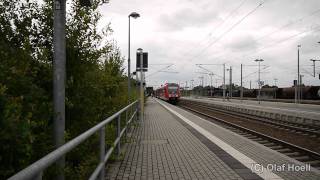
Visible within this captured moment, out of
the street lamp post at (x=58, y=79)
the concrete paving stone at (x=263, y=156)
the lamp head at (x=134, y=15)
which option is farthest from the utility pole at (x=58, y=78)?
the lamp head at (x=134, y=15)

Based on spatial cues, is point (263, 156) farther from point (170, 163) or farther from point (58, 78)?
point (58, 78)

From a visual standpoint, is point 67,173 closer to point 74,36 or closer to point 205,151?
point 74,36

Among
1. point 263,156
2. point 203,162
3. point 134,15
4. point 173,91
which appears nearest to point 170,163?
point 203,162

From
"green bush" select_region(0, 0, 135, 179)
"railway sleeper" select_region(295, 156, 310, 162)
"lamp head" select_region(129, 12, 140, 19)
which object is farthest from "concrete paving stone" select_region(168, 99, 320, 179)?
"lamp head" select_region(129, 12, 140, 19)

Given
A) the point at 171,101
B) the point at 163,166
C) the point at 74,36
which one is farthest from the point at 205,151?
the point at 171,101

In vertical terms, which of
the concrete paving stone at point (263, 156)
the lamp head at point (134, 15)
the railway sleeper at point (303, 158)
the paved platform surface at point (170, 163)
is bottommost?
the railway sleeper at point (303, 158)

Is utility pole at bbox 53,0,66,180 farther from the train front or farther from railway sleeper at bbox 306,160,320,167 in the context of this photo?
the train front

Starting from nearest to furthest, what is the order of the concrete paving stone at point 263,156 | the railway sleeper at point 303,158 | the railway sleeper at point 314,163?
the concrete paving stone at point 263,156 < the railway sleeper at point 314,163 < the railway sleeper at point 303,158

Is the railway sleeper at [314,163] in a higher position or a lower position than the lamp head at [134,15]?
lower

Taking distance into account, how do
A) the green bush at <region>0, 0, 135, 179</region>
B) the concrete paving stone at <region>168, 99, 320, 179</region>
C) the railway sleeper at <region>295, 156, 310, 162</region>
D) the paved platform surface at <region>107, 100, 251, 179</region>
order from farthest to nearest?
the railway sleeper at <region>295, 156, 310, 162</region>, the concrete paving stone at <region>168, 99, 320, 179</region>, the paved platform surface at <region>107, 100, 251, 179</region>, the green bush at <region>0, 0, 135, 179</region>

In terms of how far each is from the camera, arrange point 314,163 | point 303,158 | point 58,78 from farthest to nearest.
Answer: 1. point 303,158
2. point 314,163
3. point 58,78

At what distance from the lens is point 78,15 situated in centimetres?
714

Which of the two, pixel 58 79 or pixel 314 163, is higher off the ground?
pixel 58 79

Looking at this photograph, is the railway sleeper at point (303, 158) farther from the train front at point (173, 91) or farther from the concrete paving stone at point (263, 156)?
the train front at point (173, 91)
